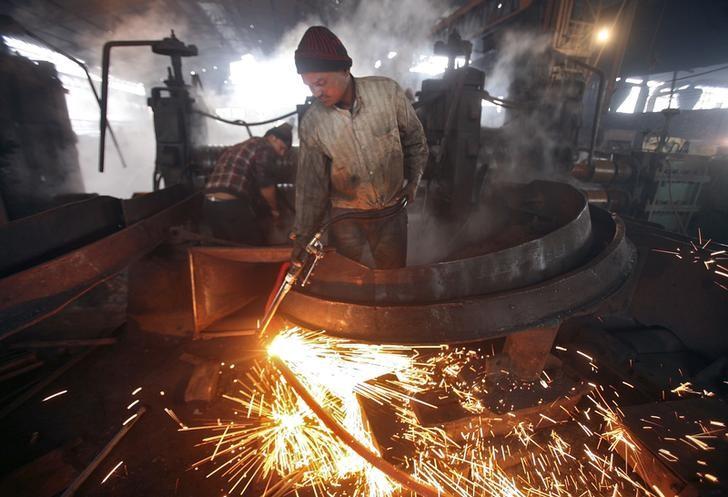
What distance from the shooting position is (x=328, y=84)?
2.16 meters

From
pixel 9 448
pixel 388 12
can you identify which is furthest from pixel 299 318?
pixel 388 12

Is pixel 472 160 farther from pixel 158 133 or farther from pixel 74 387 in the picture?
pixel 158 133

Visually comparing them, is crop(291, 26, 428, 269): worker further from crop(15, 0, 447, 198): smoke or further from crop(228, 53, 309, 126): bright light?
crop(228, 53, 309, 126): bright light

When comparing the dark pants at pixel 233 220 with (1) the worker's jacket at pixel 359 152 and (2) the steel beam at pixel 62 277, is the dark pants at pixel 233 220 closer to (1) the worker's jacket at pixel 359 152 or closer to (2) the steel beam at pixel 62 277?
(2) the steel beam at pixel 62 277

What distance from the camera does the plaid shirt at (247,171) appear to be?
382 centimetres

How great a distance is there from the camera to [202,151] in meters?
5.46

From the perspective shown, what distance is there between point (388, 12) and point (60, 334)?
610 inches

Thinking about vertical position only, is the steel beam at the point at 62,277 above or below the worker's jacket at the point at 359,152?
below

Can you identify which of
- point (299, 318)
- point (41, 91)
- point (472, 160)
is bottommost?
point (299, 318)

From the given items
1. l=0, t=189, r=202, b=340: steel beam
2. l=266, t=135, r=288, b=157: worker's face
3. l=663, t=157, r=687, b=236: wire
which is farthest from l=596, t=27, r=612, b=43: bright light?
l=0, t=189, r=202, b=340: steel beam

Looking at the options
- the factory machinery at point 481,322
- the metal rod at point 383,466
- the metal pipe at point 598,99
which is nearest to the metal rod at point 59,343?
the factory machinery at point 481,322

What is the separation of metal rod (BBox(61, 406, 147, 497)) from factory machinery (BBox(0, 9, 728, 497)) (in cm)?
56

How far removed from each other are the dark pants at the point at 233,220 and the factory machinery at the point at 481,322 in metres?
0.37

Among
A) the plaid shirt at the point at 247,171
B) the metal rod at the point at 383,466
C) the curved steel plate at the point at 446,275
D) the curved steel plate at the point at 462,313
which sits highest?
the plaid shirt at the point at 247,171
